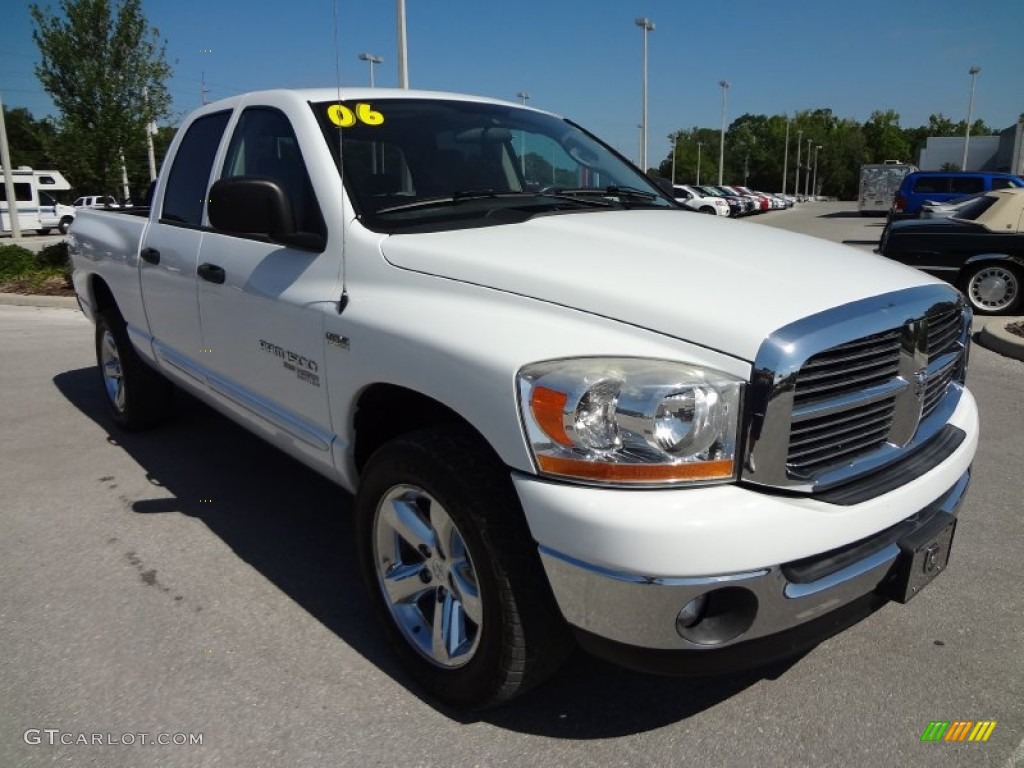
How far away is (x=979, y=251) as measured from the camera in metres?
9.52

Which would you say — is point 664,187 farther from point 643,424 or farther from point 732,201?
point 732,201

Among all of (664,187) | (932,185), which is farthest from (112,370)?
(932,185)

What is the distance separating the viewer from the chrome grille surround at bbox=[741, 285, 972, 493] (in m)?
1.95

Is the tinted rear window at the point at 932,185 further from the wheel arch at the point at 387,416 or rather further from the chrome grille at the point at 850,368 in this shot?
the wheel arch at the point at 387,416

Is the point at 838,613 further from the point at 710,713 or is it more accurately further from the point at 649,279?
the point at 649,279

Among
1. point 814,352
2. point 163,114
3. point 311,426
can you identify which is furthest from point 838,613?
point 163,114

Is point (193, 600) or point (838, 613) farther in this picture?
point (193, 600)

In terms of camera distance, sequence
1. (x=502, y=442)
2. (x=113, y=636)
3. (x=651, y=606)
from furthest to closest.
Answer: (x=113, y=636) < (x=502, y=442) < (x=651, y=606)

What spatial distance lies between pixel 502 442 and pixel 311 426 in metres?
1.14

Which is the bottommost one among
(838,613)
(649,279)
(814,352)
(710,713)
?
(710,713)

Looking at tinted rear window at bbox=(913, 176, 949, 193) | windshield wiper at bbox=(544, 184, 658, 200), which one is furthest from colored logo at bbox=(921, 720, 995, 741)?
tinted rear window at bbox=(913, 176, 949, 193)

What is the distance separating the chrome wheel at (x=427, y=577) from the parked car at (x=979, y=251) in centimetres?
903

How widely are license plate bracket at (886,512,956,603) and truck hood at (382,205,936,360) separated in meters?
0.67

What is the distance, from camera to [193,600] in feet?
10.5
